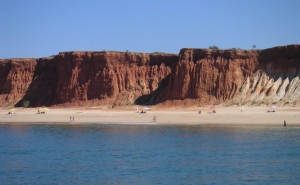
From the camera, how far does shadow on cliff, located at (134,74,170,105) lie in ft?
207

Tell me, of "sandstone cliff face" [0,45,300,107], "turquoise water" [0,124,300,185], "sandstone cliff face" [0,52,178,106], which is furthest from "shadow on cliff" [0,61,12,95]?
"turquoise water" [0,124,300,185]

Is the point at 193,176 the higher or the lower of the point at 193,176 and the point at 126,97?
the lower

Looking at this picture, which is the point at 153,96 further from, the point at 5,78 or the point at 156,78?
the point at 5,78

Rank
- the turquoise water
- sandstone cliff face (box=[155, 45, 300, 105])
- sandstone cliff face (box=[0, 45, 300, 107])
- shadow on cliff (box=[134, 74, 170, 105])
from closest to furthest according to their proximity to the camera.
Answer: the turquoise water, sandstone cliff face (box=[155, 45, 300, 105]), sandstone cliff face (box=[0, 45, 300, 107]), shadow on cliff (box=[134, 74, 170, 105])


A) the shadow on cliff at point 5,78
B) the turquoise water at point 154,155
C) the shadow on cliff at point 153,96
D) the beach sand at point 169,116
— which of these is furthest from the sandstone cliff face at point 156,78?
the turquoise water at point 154,155

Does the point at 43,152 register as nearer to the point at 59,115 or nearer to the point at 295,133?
the point at 295,133

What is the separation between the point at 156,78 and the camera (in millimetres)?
67688

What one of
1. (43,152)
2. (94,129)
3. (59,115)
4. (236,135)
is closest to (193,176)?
(43,152)

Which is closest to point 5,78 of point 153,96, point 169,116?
point 153,96

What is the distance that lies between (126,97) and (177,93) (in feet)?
24.6

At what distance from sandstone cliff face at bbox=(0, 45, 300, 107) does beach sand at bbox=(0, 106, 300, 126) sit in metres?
3.98

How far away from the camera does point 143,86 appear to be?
6756 centimetres

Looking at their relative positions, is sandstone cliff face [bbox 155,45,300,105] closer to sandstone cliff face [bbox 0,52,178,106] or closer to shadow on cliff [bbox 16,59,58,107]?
sandstone cliff face [bbox 0,52,178,106]

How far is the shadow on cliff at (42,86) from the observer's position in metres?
72.3
